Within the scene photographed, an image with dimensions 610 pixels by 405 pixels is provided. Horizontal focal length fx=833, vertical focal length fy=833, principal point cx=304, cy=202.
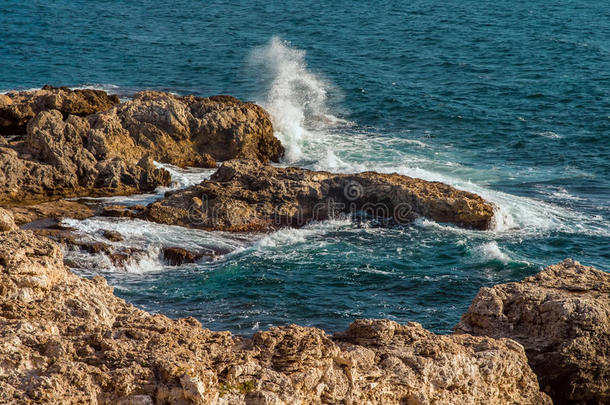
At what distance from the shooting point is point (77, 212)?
27.2 m

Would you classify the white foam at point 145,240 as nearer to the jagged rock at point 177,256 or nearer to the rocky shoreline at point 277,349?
the jagged rock at point 177,256

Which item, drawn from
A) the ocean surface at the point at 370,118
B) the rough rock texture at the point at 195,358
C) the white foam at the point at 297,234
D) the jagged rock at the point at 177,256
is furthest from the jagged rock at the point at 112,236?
the rough rock texture at the point at 195,358

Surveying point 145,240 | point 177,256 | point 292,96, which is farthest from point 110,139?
point 292,96

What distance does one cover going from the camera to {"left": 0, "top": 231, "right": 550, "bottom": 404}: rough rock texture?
10.4 m

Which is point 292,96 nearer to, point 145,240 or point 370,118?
point 370,118

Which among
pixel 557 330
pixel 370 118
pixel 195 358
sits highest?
pixel 195 358

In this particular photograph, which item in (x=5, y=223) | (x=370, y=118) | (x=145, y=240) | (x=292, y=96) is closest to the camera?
(x=5, y=223)

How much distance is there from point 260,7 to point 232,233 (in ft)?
148

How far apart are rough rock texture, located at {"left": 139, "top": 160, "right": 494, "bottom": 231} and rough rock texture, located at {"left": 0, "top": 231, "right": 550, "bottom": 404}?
13314 mm

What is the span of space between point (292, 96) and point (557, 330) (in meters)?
34.4

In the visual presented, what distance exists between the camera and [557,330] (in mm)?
14906

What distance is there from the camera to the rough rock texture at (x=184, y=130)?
33216 millimetres

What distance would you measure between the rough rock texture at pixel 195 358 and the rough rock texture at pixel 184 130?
19.6 meters

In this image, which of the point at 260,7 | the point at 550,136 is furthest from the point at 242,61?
the point at 550,136
